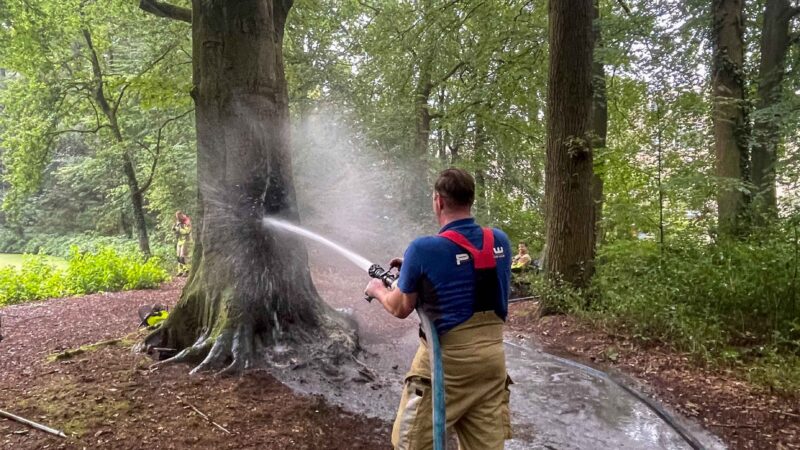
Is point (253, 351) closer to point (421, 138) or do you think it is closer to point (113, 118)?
point (421, 138)

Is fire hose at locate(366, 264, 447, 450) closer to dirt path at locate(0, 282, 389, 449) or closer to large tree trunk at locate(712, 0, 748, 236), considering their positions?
dirt path at locate(0, 282, 389, 449)

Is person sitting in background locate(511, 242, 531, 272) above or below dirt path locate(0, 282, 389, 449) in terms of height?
above

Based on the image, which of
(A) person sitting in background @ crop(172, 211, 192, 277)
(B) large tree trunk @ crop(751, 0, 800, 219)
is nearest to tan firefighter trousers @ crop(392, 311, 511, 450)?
(B) large tree trunk @ crop(751, 0, 800, 219)

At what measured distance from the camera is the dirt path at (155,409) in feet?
10.8

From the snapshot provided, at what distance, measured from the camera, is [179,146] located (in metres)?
16.2

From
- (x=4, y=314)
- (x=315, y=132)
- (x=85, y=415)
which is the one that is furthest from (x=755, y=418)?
(x=315, y=132)

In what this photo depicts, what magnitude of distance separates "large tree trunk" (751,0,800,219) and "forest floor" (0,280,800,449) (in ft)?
13.3

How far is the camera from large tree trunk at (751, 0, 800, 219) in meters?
7.67

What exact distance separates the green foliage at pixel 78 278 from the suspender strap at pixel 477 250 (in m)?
9.83

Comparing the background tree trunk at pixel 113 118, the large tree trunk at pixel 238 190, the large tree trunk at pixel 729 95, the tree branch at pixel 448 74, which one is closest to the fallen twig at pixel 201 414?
the large tree trunk at pixel 238 190

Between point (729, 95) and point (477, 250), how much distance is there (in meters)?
8.00

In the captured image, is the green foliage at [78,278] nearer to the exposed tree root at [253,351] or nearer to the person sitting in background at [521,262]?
the exposed tree root at [253,351]

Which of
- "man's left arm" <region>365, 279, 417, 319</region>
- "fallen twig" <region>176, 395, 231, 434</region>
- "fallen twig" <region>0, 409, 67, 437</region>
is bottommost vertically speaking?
"fallen twig" <region>176, 395, 231, 434</region>

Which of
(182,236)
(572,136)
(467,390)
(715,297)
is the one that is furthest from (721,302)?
(182,236)
